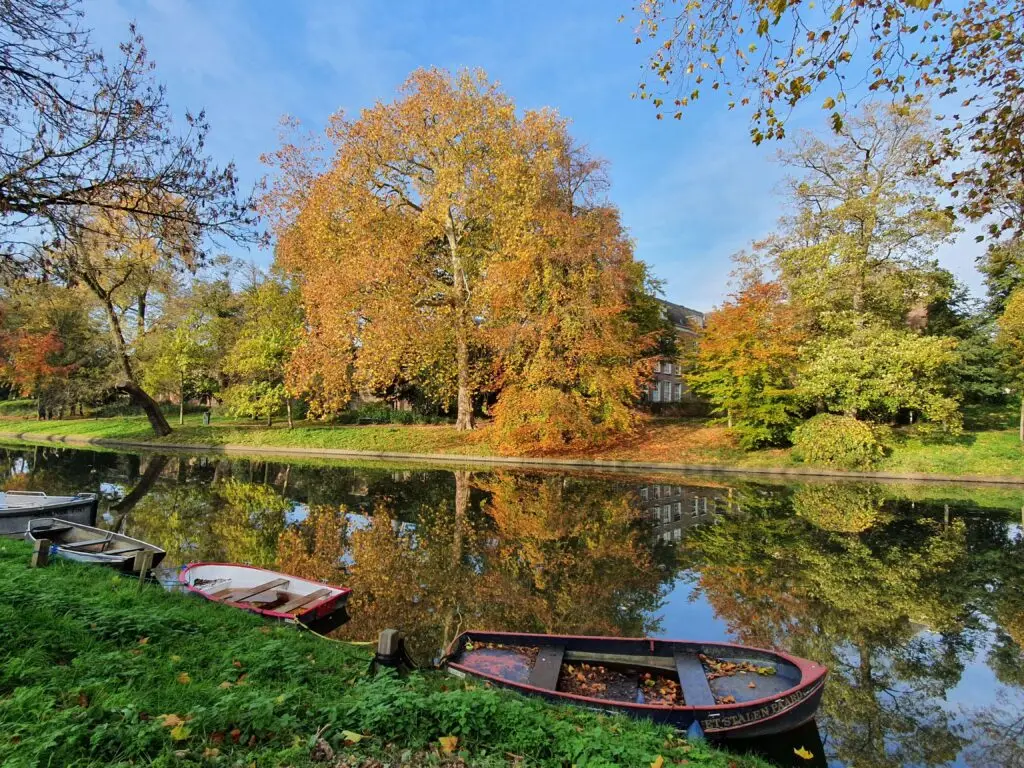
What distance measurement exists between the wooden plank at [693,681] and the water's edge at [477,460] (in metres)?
20.5

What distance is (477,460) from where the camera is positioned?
2764 centimetres

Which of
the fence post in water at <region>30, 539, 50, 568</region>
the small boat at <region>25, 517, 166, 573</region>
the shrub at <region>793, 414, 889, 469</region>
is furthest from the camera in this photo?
the shrub at <region>793, 414, 889, 469</region>

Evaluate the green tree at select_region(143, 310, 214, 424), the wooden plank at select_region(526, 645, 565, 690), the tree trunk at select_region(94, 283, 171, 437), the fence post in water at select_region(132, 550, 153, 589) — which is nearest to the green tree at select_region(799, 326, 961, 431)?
the wooden plank at select_region(526, 645, 565, 690)

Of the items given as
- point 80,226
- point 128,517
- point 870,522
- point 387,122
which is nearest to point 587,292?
point 387,122

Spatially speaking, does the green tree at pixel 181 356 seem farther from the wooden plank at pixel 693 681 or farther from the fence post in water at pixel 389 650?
the wooden plank at pixel 693 681

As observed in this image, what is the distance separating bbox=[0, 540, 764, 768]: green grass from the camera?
3223 millimetres

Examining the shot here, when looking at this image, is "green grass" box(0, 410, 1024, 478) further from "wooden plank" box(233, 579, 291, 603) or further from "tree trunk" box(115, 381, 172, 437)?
"wooden plank" box(233, 579, 291, 603)

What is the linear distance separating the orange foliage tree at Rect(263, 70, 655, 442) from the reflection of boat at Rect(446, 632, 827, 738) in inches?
759

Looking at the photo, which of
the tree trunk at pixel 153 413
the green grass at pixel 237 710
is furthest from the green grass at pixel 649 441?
the green grass at pixel 237 710

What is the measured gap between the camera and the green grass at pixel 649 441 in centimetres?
2256

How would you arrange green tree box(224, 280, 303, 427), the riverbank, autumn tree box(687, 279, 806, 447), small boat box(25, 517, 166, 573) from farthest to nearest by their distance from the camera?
1. green tree box(224, 280, 303, 427)
2. autumn tree box(687, 279, 806, 447)
3. the riverbank
4. small boat box(25, 517, 166, 573)

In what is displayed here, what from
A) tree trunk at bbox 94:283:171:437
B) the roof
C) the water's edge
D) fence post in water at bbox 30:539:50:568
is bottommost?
the water's edge

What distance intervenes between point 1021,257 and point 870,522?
889 inches

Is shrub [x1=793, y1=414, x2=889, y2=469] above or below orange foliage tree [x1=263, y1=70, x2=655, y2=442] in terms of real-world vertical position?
below
